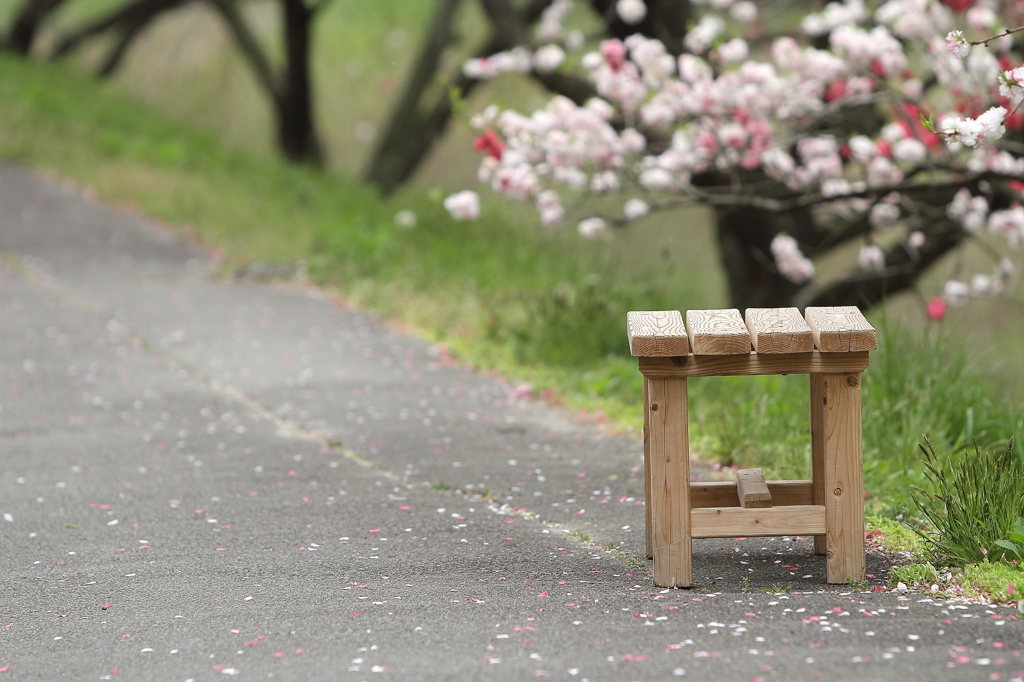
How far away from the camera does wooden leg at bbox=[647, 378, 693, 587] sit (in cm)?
315

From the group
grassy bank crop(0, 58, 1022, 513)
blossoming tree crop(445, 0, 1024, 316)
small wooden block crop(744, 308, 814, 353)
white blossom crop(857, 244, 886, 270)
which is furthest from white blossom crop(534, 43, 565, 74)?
small wooden block crop(744, 308, 814, 353)

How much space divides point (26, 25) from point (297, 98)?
4.47 metres

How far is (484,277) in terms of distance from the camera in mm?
8312

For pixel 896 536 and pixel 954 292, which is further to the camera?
pixel 954 292

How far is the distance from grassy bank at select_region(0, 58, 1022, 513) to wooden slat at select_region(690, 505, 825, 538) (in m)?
0.82

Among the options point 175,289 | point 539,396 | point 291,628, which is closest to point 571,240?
point 175,289

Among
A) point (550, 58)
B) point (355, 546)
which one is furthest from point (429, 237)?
point (355, 546)

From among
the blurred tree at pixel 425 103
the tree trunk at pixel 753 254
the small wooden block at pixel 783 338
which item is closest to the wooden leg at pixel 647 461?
the small wooden block at pixel 783 338

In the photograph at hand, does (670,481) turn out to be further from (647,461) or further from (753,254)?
(753,254)

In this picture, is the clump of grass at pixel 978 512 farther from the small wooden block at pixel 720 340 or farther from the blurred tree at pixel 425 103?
the blurred tree at pixel 425 103

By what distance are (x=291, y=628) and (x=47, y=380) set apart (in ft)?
12.6

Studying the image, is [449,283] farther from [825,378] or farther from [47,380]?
[825,378]

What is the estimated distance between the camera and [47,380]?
6.19 m

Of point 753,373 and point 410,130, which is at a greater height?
point 410,130
